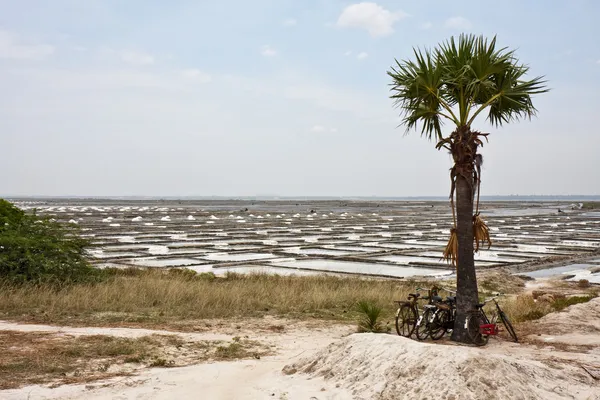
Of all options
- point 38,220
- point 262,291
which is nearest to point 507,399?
point 262,291

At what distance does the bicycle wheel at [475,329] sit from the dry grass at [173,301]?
3.40m

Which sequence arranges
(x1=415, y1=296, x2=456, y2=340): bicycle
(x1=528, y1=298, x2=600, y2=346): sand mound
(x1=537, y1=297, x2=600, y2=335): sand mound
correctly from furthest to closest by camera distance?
(x1=537, y1=297, x2=600, y2=335): sand mound, (x1=528, y1=298, x2=600, y2=346): sand mound, (x1=415, y1=296, x2=456, y2=340): bicycle

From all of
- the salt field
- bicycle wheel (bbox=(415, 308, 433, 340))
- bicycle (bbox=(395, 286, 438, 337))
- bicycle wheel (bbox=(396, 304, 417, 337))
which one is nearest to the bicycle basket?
bicycle wheel (bbox=(415, 308, 433, 340))

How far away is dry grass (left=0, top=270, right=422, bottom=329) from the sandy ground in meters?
4.87

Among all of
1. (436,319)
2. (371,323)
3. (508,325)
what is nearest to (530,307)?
(508,325)

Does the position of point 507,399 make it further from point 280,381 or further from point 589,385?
point 280,381

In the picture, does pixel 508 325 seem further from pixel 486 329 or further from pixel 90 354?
pixel 90 354

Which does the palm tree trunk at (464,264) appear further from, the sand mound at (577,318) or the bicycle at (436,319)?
the sand mound at (577,318)

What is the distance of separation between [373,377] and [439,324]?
4524mm

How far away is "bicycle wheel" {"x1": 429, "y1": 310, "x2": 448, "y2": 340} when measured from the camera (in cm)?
1234

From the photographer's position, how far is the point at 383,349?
8.78 metres

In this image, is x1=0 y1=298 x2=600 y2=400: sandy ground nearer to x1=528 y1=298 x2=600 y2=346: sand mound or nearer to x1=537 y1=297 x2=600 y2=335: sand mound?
x1=528 y1=298 x2=600 y2=346: sand mound

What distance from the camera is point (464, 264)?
40.2 ft

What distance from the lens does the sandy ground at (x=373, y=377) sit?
7.72m
